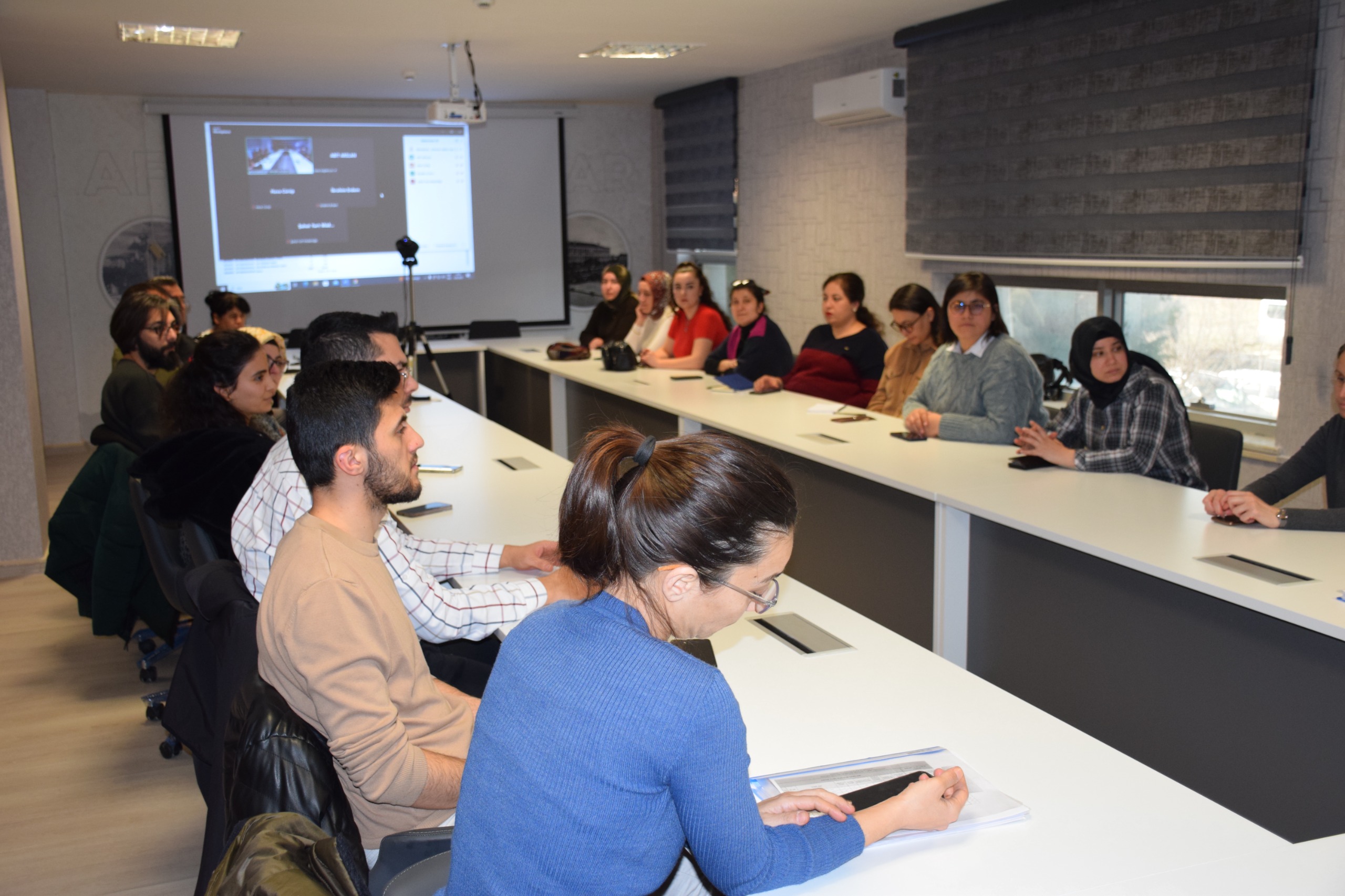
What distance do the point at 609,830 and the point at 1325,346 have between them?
12.4ft

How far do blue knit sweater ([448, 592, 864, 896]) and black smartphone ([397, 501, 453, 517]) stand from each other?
1842mm

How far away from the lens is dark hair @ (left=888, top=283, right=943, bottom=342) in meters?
4.39

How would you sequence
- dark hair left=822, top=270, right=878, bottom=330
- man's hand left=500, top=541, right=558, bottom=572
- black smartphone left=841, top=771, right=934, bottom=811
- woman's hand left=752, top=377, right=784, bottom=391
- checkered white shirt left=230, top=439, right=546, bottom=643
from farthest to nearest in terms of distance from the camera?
dark hair left=822, top=270, right=878, bottom=330 → woman's hand left=752, top=377, right=784, bottom=391 → man's hand left=500, top=541, right=558, bottom=572 → checkered white shirt left=230, top=439, right=546, bottom=643 → black smartphone left=841, top=771, right=934, bottom=811

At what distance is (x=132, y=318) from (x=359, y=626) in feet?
10.3

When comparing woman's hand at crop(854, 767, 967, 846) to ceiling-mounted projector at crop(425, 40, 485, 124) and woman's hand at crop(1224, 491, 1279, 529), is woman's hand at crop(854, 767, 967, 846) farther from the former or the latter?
ceiling-mounted projector at crop(425, 40, 485, 124)

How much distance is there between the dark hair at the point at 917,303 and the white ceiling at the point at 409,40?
1.42 m

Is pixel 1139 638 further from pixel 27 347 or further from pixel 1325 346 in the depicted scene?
pixel 27 347

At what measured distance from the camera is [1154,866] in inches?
46.3

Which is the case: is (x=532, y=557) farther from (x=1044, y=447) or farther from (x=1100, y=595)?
(x=1044, y=447)

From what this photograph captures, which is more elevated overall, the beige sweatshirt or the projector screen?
the projector screen

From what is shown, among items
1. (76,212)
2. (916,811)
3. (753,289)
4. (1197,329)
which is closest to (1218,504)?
(916,811)

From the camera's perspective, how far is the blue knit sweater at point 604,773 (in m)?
0.98

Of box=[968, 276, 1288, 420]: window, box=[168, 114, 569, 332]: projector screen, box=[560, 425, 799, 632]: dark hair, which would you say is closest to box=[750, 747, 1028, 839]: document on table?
box=[560, 425, 799, 632]: dark hair

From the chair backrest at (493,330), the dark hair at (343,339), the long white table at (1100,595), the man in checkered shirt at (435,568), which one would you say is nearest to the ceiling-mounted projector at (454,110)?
the chair backrest at (493,330)
